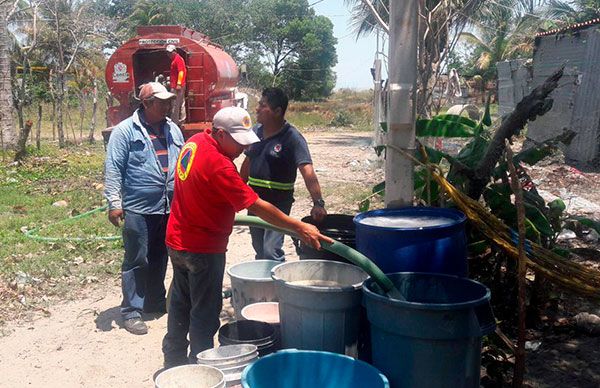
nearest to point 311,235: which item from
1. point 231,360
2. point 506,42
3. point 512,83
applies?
point 231,360

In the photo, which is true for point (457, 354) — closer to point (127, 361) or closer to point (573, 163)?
point (127, 361)

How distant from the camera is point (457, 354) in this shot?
2617 millimetres

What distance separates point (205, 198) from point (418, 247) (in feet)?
A: 3.98

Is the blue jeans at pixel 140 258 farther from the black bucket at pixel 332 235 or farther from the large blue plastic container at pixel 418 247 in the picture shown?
the large blue plastic container at pixel 418 247

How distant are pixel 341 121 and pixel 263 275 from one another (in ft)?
84.0

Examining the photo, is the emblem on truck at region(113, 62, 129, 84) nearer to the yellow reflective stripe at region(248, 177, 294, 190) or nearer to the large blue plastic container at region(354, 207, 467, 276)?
the yellow reflective stripe at region(248, 177, 294, 190)

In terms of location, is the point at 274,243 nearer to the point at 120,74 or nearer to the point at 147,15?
the point at 120,74

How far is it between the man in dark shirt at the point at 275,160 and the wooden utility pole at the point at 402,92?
3.10ft

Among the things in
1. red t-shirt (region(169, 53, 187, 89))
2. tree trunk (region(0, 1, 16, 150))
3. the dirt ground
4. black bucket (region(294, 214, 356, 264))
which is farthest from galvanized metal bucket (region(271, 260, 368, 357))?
tree trunk (region(0, 1, 16, 150))

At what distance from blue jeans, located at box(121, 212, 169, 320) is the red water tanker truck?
288 inches

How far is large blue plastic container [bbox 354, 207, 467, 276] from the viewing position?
120 inches

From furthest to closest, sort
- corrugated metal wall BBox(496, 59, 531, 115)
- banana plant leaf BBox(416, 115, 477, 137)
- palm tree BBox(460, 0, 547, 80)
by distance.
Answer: palm tree BBox(460, 0, 547, 80) < corrugated metal wall BBox(496, 59, 531, 115) < banana plant leaf BBox(416, 115, 477, 137)

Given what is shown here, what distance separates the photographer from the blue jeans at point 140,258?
4641 mm

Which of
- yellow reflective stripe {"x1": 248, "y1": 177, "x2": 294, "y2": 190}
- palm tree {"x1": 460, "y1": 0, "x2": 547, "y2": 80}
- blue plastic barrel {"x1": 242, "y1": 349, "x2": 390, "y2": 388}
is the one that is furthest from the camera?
palm tree {"x1": 460, "y1": 0, "x2": 547, "y2": 80}
